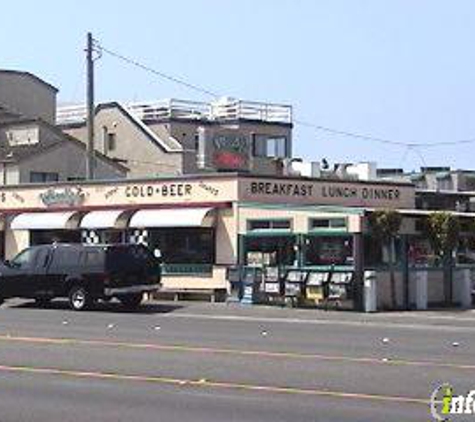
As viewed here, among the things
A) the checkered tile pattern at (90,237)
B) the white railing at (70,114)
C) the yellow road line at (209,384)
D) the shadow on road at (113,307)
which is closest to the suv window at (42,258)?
the shadow on road at (113,307)

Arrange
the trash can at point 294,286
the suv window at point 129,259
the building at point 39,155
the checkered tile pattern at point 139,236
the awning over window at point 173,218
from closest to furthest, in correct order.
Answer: the suv window at point 129,259, the trash can at point 294,286, the awning over window at point 173,218, the checkered tile pattern at point 139,236, the building at point 39,155

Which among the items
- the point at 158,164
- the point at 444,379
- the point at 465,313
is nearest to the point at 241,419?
the point at 444,379

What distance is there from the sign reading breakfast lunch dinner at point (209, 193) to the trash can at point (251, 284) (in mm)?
2876

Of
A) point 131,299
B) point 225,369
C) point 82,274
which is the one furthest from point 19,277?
point 225,369

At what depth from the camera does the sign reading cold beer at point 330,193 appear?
3616 cm

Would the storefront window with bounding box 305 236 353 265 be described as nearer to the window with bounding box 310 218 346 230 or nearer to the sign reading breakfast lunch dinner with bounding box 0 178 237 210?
the window with bounding box 310 218 346 230

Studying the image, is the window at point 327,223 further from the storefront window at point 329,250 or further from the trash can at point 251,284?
the trash can at point 251,284

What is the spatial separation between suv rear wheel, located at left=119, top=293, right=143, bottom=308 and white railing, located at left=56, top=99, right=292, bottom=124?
1451 inches

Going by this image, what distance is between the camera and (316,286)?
3097 cm

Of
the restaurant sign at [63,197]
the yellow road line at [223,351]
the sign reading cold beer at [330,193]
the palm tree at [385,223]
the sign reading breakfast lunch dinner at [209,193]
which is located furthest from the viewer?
the restaurant sign at [63,197]

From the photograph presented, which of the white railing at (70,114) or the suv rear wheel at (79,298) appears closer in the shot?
the suv rear wheel at (79,298)

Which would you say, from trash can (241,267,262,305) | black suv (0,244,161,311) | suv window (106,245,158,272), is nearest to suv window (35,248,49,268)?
Answer: black suv (0,244,161,311)

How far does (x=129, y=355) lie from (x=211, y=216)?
61.3ft

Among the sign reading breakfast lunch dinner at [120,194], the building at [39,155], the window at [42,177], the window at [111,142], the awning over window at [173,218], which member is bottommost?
the awning over window at [173,218]
